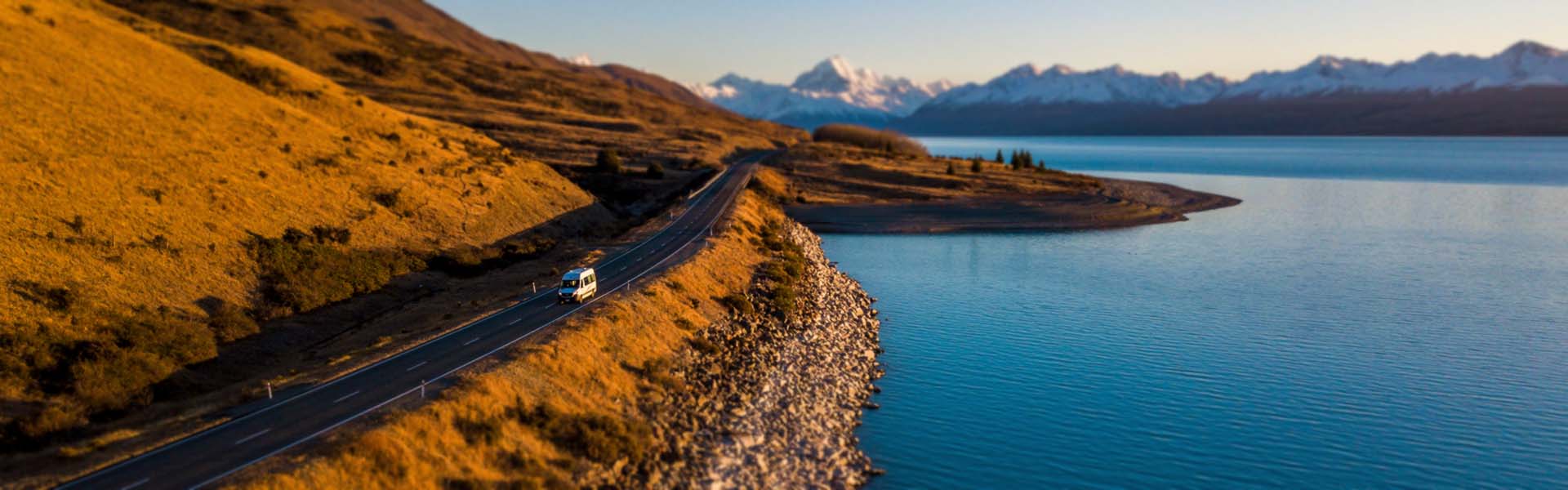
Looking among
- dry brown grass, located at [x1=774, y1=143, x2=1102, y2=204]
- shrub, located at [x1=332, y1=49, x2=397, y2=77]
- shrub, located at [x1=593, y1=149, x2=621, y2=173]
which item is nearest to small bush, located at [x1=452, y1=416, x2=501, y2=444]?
shrub, located at [x1=593, y1=149, x2=621, y2=173]

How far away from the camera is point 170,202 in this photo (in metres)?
47.9

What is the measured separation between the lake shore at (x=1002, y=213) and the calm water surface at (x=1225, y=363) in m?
15.2

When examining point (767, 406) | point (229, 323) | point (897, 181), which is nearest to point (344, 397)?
point (229, 323)

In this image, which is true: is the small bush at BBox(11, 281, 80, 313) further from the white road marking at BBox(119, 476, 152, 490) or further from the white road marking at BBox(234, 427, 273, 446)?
the white road marking at BBox(119, 476, 152, 490)

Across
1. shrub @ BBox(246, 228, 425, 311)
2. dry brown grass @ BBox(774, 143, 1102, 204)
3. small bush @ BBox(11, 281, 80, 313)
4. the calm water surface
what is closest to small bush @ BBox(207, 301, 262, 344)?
shrub @ BBox(246, 228, 425, 311)

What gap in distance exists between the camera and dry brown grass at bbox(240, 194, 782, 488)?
2350 cm

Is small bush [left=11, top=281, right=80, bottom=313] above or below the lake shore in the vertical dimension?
above

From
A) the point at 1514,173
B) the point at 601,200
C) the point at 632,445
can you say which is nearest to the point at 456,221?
the point at 601,200

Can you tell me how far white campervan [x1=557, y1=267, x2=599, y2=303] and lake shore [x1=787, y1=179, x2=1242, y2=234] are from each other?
206 feet

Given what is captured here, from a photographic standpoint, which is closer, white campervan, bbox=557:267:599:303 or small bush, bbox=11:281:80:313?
small bush, bbox=11:281:80:313

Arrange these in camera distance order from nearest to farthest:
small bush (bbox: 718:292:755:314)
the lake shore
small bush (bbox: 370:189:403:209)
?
small bush (bbox: 718:292:755:314) → small bush (bbox: 370:189:403:209) → the lake shore

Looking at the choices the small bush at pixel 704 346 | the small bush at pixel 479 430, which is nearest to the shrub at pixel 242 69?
the small bush at pixel 704 346

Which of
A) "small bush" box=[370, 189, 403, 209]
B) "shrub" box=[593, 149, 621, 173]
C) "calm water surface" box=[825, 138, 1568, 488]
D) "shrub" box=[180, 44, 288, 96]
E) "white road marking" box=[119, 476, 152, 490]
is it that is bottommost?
"calm water surface" box=[825, 138, 1568, 488]

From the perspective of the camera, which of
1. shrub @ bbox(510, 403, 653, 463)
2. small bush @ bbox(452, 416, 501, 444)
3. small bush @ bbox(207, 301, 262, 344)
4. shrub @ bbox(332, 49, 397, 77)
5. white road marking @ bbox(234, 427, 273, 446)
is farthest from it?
shrub @ bbox(332, 49, 397, 77)
